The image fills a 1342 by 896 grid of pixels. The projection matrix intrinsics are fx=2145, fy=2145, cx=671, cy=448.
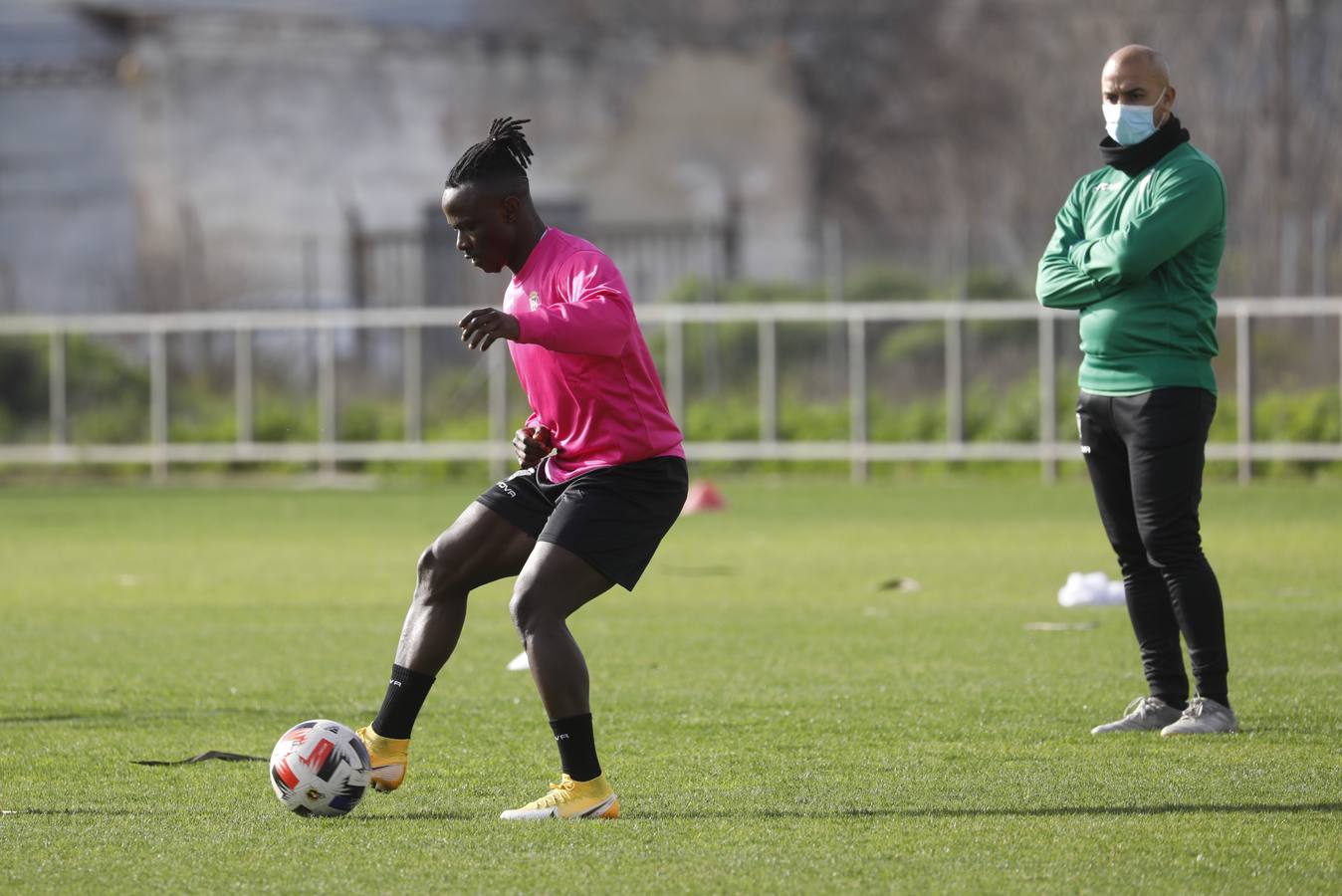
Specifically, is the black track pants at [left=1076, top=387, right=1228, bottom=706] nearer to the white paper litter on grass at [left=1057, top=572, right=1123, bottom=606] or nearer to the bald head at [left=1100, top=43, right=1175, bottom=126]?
the bald head at [left=1100, top=43, right=1175, bottom=126]

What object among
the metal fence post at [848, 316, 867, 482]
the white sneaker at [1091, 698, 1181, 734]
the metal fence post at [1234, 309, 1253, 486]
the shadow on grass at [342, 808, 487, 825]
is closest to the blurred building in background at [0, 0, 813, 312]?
the metal fence post at [848, 316, 867, 482]

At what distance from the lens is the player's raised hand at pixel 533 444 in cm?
598

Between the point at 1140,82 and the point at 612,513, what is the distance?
2479 mm

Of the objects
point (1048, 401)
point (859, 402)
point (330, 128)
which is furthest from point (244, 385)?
point (330, 128)

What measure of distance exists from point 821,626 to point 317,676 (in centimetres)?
287

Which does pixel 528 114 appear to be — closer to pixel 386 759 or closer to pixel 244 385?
pixel 244 385

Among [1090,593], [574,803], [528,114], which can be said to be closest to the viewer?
[574,803]

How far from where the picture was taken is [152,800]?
20.1ft

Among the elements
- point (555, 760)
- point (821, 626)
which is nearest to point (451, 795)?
point (555, 760)

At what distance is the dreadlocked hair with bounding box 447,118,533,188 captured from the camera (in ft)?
19.4

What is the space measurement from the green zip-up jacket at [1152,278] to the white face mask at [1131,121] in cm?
11

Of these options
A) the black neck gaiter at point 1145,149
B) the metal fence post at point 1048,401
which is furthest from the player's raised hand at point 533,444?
the metal fence post at point 1048,401

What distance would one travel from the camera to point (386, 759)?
20.1 feet

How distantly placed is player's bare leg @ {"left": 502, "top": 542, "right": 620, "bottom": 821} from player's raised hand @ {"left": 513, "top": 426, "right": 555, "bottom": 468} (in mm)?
295
